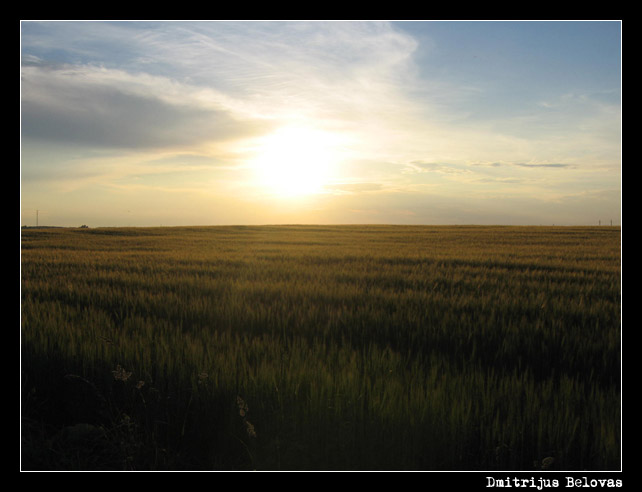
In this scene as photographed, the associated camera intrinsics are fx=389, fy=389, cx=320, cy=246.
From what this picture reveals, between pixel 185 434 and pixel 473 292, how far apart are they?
5177 millimetres

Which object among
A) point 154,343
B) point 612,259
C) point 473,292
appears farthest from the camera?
point 612,259

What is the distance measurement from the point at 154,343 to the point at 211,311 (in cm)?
130

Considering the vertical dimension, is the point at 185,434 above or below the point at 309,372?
below

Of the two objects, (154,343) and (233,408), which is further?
(154,343)

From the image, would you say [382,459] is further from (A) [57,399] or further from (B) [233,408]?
(A) [57,399]

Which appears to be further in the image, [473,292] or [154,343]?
[473,292]

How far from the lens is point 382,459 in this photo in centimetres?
230
